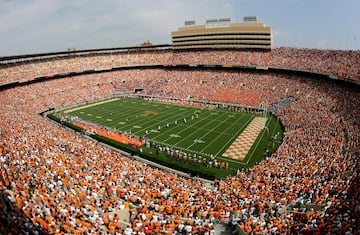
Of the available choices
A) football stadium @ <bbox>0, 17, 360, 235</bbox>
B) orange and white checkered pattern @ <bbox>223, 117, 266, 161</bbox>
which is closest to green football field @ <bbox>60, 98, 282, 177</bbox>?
football stadium @ <bbox>0, 17, 360, 235</bbox>

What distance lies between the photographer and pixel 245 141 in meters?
27.8

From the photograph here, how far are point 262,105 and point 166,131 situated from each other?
53.6ft

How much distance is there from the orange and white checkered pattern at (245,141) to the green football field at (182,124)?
0.46 metres

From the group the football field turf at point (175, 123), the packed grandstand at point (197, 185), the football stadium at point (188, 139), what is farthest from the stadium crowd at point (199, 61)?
the football field turf at point (175, 123)

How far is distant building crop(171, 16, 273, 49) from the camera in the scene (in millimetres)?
55841

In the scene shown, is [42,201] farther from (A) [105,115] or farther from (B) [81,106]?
(B) [81,106]

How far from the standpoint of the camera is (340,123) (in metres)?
24.6

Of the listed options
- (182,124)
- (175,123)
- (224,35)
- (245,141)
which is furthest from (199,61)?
(245,141)

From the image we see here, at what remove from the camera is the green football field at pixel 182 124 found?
86.8 ft

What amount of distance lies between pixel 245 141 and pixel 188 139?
18.6 feet

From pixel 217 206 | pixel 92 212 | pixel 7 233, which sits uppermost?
pixel 7 233

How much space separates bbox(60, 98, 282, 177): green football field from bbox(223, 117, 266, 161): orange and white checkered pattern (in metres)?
0.46

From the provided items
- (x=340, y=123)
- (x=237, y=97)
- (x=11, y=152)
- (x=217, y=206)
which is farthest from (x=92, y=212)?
(x=237, y=97)

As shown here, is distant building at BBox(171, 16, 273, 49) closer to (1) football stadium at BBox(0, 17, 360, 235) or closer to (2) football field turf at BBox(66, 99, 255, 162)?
(1) football stadium at BBox(0, 17, 360, 235)
